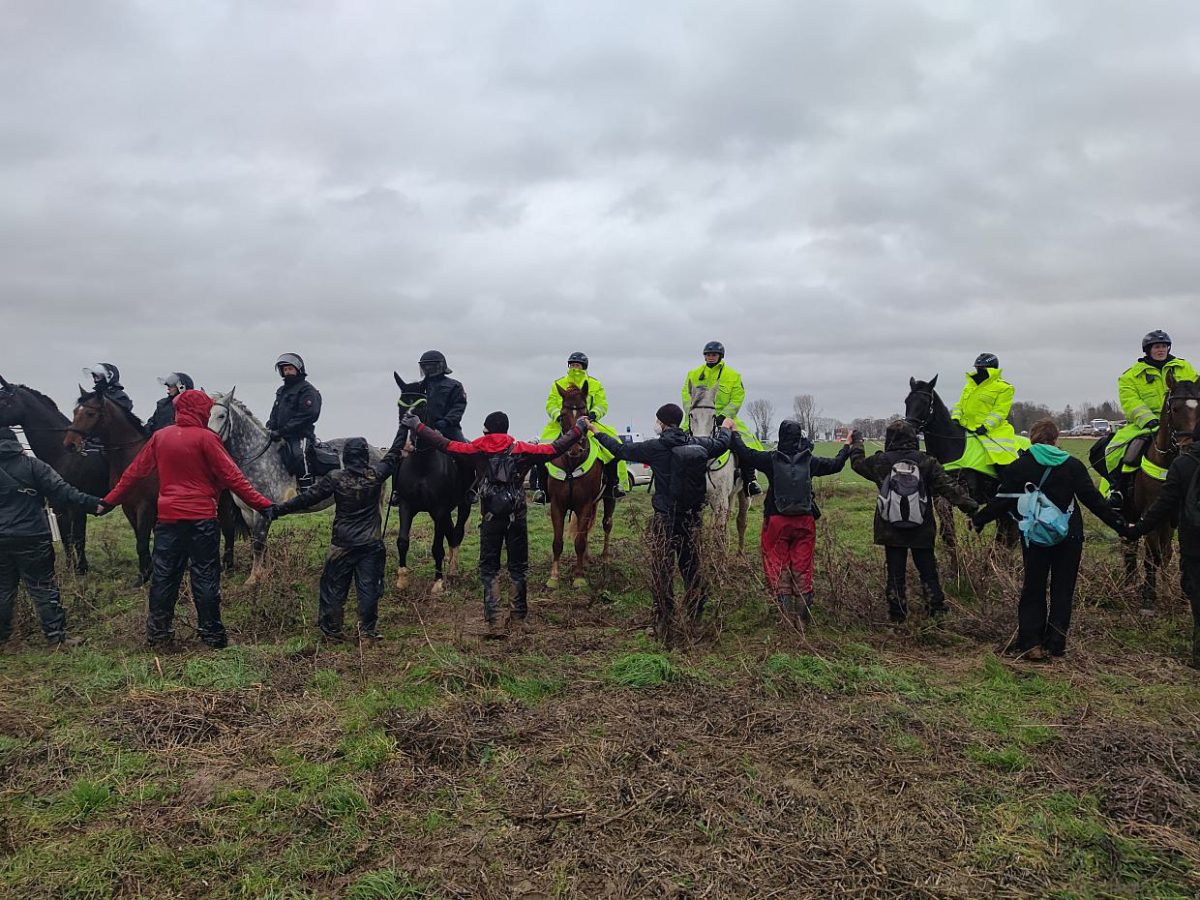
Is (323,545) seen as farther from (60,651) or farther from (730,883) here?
(730,883)

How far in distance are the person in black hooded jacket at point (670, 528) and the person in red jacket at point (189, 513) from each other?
3764 mm

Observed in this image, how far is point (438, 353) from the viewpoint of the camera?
32.5 feet

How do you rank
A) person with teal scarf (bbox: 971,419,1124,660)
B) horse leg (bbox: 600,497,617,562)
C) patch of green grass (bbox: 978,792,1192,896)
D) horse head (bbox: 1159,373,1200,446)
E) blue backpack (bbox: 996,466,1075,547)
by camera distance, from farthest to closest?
horse leg (bbox: 600,497,617,562), horse head (bbox: 1159,373,1200,446), person with teal scarf (bbox: 971,419,1124,660), blue backpack (bbox: 996,466,1075,547), patch of green grass (bbox: 978,792,1192,896)

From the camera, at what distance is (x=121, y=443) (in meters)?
9.63

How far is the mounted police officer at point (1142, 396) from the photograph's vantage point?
8625mm

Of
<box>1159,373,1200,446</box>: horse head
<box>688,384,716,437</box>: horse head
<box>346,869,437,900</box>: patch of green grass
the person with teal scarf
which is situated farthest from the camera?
<box>688,384,716,437</box>: horse head

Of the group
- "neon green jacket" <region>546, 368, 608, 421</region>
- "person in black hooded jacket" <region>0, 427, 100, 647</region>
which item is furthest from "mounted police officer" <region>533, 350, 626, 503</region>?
"person in black hooded jacket" <region>0, 427, 100, 647</region>

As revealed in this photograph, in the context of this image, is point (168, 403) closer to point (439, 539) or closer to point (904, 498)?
point (439, 539)

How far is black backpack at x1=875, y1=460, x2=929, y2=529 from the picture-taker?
6957mm

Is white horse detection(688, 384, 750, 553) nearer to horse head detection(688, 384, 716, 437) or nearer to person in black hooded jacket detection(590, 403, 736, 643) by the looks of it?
horse head detection(688, 384, 716, 437)

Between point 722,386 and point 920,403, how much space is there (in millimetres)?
2520

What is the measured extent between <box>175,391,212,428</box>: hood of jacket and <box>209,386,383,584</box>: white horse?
2575 mm

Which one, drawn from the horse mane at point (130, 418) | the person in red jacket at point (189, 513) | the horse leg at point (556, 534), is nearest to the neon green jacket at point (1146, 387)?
the horse leg at point (556, 534)

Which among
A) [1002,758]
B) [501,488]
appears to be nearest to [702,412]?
[501,488]
